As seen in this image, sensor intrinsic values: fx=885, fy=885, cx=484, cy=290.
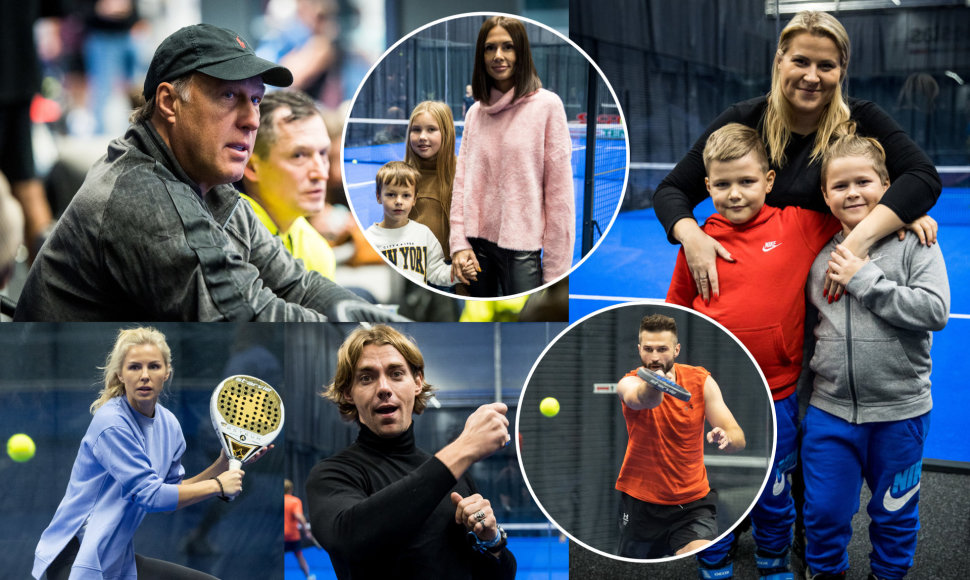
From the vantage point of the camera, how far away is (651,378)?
248 cm

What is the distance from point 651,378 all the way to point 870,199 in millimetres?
779

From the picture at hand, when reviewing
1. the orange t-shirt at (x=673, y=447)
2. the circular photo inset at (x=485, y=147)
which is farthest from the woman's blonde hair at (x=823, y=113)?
the orange t-shirt at (x=673, y=447)

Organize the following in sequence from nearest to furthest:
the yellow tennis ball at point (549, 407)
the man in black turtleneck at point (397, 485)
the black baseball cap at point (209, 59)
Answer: the man in black turtleneck at point (397, 485), the black baseball cap at point (209, 59), the yellow tennis ball at point (549, 407)

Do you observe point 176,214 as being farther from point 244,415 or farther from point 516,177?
point 516,177

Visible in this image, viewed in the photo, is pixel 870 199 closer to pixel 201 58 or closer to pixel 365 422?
pixel 365 422

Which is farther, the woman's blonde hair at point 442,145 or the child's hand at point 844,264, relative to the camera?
the woman's blonde hair at point 442,145

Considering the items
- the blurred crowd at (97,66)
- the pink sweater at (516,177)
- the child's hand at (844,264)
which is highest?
the blurred crowd at (97,66)

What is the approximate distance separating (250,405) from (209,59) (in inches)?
40.1

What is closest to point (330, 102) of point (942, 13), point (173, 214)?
point (173, 214)

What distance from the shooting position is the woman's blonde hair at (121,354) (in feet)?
8.63

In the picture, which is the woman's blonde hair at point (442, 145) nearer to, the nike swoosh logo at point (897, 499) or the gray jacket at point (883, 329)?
the gray jacket at point (883, 329)

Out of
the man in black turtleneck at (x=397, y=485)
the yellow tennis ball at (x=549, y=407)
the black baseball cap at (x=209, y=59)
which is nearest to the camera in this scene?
the man in black turtleneck at (x=397, y=485)

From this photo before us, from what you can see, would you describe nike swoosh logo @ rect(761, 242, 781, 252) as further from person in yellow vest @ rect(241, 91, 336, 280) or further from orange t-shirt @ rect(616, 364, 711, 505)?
person in yellow vest @ rect(241, 91, 336, 280)

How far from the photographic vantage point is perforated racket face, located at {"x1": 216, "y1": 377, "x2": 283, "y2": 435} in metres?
2.67
